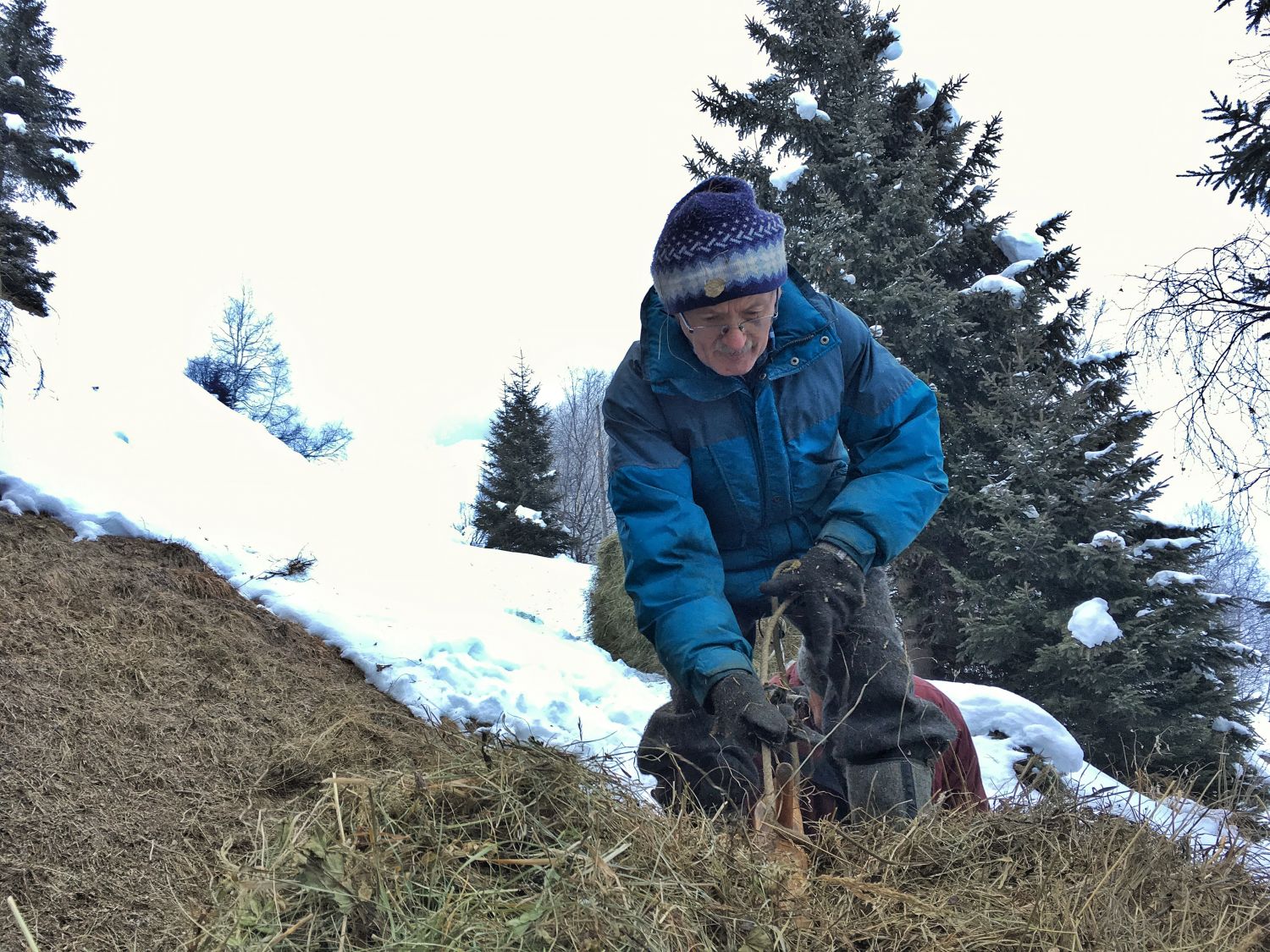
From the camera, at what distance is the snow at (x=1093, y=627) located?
611 cm

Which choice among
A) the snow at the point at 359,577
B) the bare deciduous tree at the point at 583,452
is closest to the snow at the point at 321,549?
the snow at the point at 359,577

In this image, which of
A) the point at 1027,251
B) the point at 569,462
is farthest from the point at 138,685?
the point at 569,462

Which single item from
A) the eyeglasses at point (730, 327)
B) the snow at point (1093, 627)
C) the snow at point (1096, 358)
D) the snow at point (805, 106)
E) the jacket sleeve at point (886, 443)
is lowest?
the snow at point (1093, 627)

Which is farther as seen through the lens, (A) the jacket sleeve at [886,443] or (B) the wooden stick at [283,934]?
(A) the jacket sleeve at [886,443]

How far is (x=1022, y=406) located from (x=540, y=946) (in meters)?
7.72

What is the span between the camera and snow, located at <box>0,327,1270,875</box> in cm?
482

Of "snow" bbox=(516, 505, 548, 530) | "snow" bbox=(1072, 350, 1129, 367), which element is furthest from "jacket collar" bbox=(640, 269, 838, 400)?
"snow" bbox=(516, 505, 548, 530)

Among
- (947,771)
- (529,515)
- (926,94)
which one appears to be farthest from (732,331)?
(529,515)

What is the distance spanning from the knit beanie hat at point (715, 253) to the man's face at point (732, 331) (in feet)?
0.06

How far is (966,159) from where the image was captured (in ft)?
34.2

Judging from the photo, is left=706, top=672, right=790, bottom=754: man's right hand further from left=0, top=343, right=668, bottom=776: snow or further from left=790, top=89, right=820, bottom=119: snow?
left=790, top=89, right=820, bottom=119: snow

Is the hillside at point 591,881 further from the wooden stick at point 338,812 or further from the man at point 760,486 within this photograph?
the man at point 760,486

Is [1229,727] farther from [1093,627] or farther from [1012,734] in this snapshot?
[1012,734]

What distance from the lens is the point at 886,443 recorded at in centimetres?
206
